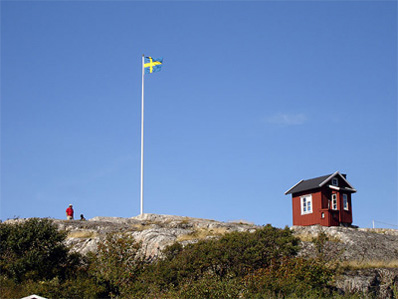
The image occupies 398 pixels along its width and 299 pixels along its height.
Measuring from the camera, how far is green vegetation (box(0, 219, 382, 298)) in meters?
17.9

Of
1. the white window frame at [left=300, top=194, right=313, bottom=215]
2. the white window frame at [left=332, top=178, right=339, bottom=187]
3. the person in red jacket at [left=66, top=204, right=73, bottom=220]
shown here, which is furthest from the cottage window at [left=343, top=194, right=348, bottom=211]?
the person in red jacket at [left=66, top=204, right=73, bottom=220]

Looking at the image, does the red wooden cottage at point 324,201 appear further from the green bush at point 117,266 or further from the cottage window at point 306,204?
the green bush at point 117,266

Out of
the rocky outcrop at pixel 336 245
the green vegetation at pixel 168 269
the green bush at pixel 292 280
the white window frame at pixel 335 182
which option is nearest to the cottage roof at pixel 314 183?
the white window frame at pixel 335 182

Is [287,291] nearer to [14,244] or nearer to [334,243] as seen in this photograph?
[334,243]

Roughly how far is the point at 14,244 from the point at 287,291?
1162 centimetres

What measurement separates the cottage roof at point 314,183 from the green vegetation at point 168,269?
34.8 ft

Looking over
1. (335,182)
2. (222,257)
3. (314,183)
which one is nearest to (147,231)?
(222,257)

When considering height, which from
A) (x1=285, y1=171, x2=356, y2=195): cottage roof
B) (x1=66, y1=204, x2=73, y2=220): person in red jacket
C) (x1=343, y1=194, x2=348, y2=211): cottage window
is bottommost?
(x1=66, y1=204, x2=73, y2=220): person in red jacket

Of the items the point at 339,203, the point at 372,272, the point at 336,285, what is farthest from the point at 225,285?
the point at 339,203

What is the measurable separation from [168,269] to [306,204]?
16.7 meters

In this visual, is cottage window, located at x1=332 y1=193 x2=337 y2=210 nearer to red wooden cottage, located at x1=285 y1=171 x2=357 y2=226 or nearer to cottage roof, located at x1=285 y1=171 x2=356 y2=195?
red wooden cottage, located at x1=285 y1=171 x2=357 y2=226

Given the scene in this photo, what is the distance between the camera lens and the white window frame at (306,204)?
1329 inches

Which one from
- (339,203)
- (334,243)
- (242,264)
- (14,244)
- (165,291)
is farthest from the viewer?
(339,203)

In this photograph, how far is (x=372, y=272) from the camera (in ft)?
68.8
